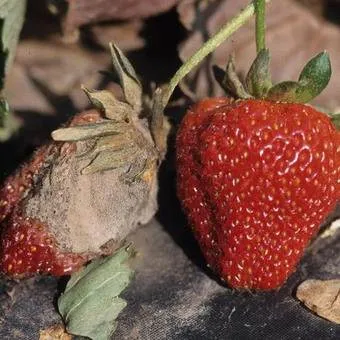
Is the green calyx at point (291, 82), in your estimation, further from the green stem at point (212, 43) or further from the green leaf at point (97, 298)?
the green leaf at point (97, 298)

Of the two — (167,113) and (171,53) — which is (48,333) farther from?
(171,53)

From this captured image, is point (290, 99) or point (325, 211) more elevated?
point (290, 99)

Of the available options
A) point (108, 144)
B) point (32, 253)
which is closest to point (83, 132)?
point (108, 144)

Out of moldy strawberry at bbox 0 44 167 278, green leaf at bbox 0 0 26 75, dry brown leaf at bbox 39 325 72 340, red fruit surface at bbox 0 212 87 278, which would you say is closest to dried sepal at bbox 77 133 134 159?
moldy strawberry at bbox 0 44 167 278

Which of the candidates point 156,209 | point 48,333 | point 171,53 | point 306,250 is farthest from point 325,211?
point 171,53

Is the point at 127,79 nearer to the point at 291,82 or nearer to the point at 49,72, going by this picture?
the point at 291,82

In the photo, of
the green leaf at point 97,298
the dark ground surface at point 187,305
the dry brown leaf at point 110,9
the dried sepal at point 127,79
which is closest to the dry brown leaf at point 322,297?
the dark ground surface at point 187,305

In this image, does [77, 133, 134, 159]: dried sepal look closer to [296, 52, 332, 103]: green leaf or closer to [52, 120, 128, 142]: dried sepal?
[52, 120, 128, 142]: dried sepal
